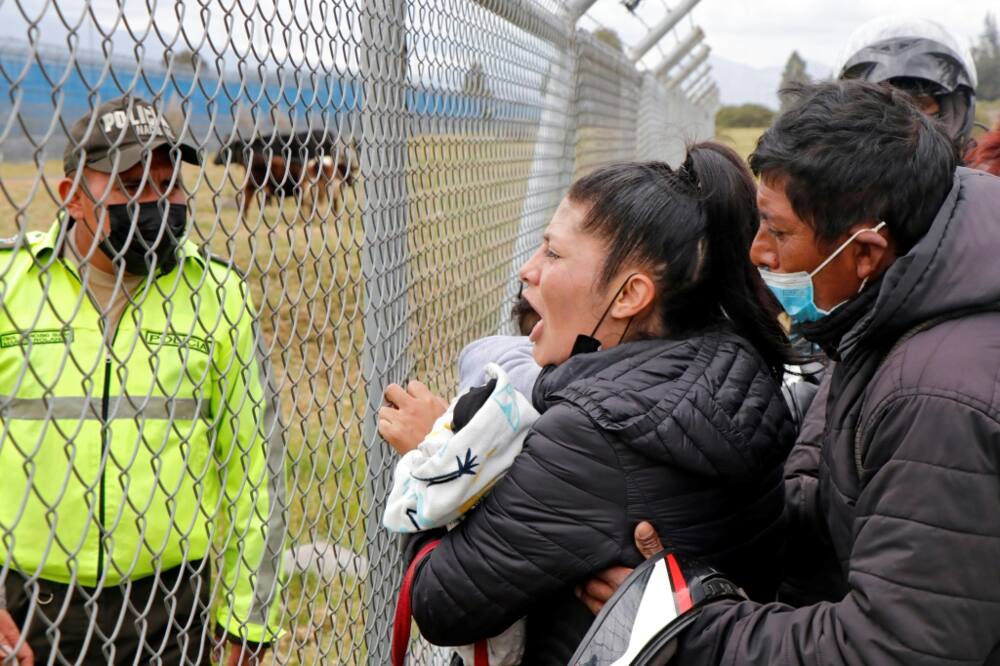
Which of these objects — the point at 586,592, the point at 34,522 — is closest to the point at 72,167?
the point at 34,522

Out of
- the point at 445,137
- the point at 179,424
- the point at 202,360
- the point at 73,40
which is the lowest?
the point at 179,424

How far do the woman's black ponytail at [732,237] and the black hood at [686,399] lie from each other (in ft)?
0.35

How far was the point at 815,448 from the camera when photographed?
2.32m

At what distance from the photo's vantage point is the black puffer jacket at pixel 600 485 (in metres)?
1.77

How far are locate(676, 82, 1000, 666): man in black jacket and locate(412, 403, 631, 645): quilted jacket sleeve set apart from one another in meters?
0.24

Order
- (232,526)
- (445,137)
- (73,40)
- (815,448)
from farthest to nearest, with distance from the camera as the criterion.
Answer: (445,137) < (815,448) < (232,526) < (73,40)

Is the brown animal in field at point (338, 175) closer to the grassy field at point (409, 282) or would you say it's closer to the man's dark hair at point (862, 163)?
the grassy field at point (409, 282)

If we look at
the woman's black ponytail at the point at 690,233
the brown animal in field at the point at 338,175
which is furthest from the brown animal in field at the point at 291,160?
the woman's black ponytail at the point at 690,233

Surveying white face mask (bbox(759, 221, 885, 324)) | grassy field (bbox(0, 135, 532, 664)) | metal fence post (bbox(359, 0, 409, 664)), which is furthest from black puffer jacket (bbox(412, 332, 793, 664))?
metal fence post (bbox(359, 0, 409, 664))

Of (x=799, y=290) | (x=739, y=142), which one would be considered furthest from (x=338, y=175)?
(x=739, y=142)

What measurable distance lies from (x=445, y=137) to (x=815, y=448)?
1371 millimetres

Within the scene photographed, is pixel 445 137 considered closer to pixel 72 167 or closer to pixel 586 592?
pixel 72 167

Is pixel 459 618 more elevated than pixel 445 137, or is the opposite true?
pixel 445 137

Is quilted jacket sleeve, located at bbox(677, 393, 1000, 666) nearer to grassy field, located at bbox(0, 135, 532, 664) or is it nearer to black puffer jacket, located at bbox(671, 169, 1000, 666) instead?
black puffer jacket, located at bbox(671, 169, 1000, 666)
